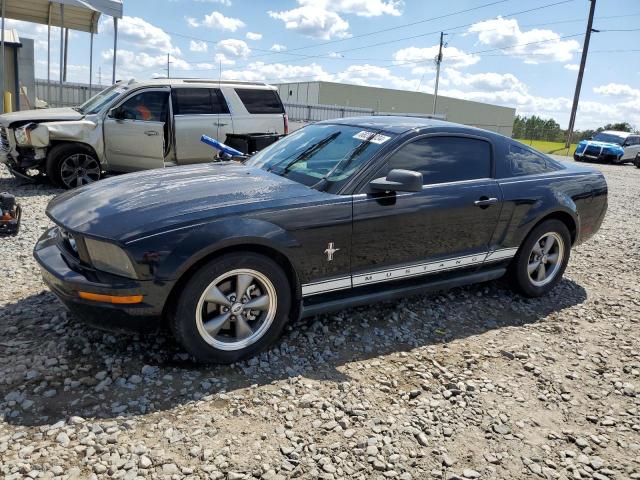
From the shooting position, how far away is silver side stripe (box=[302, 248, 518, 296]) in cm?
345

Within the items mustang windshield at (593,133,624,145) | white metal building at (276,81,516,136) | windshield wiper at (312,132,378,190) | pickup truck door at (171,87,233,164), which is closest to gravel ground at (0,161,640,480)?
windshield wiper at (312,132,378,190)

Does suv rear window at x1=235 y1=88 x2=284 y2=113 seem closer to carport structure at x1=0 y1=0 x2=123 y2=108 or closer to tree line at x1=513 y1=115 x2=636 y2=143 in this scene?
carport structure at x1=0 y1=0 x2=123 y2=108

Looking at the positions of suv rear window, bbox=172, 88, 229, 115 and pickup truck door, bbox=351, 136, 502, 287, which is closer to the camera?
pickup truck door, bbox=351, 136, 502, 287

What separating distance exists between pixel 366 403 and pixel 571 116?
34.0 m

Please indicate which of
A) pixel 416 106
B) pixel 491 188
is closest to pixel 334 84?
pixel 416 106

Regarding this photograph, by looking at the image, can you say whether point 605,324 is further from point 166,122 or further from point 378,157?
point 166,122

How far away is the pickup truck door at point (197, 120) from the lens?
Result: 8633mm

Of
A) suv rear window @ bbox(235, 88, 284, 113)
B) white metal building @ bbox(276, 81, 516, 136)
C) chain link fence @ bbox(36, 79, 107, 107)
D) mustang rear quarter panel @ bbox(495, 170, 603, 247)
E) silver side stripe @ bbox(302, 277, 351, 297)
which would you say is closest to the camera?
silver side stripe @ bbox(302, 277, 351, 297)

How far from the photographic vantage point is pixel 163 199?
3211 millimetres

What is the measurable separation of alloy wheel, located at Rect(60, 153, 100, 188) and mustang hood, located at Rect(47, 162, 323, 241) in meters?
5.02

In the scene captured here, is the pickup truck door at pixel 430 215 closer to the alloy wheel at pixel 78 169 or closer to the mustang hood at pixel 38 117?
the alloy wheel at pixel 78 169

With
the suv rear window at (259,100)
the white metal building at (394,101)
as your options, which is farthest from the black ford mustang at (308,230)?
the white metal building at (394,101)

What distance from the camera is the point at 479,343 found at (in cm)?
385

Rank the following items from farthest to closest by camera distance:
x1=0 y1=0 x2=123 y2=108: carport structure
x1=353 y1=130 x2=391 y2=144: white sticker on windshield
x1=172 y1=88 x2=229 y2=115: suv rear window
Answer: x1=0 y1=0 x2=123 y2=108: carport structure
x1=172 y1=88 x2=229 y2=115: suv rear window
x1=353 y1=130 x2=391 y2=144: white sticker on windshield
